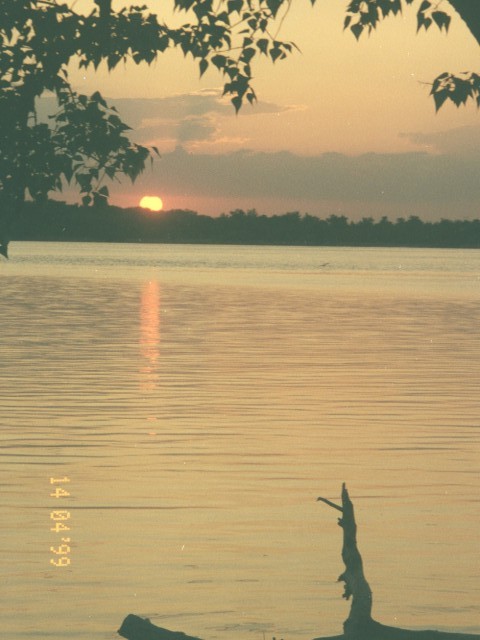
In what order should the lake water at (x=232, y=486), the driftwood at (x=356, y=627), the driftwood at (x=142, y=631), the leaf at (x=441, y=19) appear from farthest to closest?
the lake water at (x=232, y=486) → the leaf at (x=441, y=19) → the driftwood at (x=142, y=631) → the driftwood at (x=356, y=627)

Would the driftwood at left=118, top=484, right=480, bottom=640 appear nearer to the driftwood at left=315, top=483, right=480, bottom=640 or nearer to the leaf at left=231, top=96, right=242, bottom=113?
the driftwood at left=315, top=483, right=480, bottom=640

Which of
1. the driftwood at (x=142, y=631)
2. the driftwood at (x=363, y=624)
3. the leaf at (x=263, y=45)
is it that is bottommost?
the driftwood at (x=142, y=631)

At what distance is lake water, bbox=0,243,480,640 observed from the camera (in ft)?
39.3

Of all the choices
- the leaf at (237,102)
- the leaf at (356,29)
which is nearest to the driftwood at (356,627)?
the leaf at (237,102)

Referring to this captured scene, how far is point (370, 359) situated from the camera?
3778cm

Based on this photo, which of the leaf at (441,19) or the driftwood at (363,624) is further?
the leaf at (441,19)

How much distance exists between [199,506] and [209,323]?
3861cm

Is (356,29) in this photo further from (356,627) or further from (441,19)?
(356,627)

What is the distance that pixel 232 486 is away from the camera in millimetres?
17406

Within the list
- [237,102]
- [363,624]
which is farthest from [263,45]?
[363,624]

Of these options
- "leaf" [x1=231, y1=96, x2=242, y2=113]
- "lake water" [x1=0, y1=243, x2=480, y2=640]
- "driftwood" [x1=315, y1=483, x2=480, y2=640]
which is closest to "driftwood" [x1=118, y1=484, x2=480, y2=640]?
"driftwood" [x1=315, y1=483, x2=480, y2=640]

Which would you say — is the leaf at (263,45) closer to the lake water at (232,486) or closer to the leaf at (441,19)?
the leaf at (441,19)

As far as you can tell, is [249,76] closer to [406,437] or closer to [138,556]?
[138,556]

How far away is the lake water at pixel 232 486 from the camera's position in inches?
472
